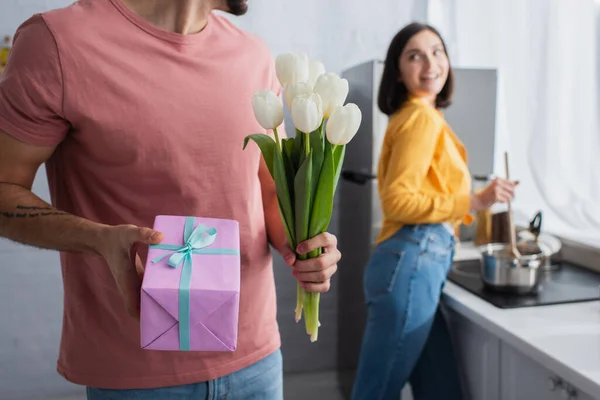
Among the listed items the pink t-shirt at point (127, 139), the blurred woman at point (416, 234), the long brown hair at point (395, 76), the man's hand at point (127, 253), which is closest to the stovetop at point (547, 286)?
the blurred woman at point (416, 234)

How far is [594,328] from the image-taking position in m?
1.44

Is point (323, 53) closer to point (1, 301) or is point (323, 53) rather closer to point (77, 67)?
point (1, 301)

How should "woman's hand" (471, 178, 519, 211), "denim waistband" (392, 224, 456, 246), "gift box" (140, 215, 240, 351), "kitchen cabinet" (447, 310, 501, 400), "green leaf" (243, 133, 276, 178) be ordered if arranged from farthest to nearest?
"woman's hand" (471, 178, 519, 211) → "denim waistband" (392, 224, 456, 246) → "kitchen cabinet" (447, 310, 501, 400) → "green leaf" (243, 133, 276, 178) → "gift box" (140, 215, 240, 351)

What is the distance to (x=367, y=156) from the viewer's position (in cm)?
223

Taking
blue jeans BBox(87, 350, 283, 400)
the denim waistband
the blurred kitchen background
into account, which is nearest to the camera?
blue jeans BBox(87, 350, 283, 400)

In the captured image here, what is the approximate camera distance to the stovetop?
1.66 m

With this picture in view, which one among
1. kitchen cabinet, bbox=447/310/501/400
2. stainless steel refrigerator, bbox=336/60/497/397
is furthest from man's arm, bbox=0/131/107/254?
stainless steel refrigerator, bbox=336/60/497/397

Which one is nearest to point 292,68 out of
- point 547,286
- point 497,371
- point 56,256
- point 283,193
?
point 283,193

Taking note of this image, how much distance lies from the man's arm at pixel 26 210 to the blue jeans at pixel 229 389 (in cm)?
27

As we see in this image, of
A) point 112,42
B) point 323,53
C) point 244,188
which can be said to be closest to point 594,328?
point 244,188

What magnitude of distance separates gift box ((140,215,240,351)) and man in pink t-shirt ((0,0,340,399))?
0.09 meters

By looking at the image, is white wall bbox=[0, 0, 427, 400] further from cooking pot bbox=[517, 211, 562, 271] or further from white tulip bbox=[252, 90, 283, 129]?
white tulip bbox=[252, 90, 283, 129]

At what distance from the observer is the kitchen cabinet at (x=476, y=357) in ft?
5.33

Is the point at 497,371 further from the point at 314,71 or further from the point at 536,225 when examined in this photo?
the point at 314,71
